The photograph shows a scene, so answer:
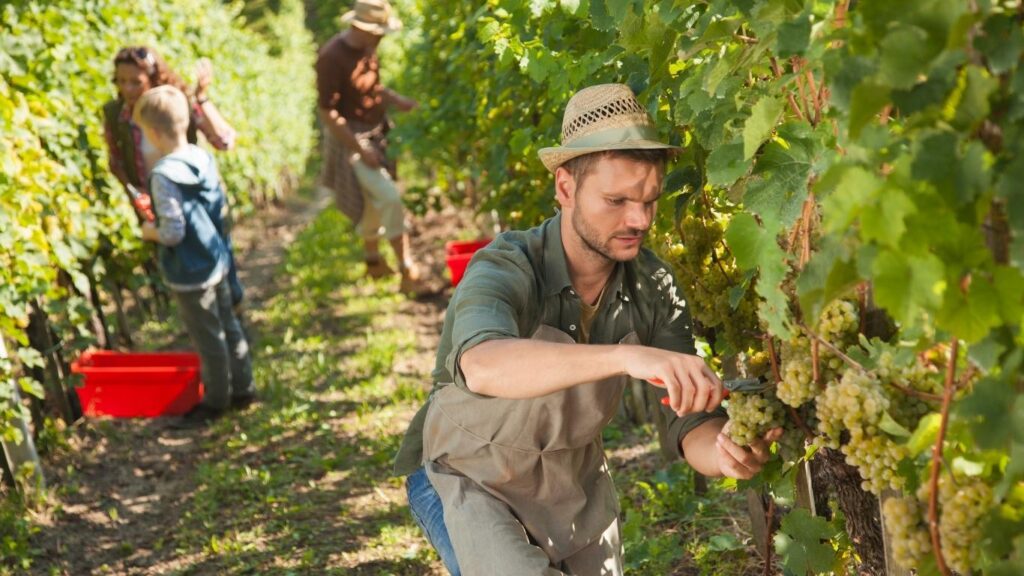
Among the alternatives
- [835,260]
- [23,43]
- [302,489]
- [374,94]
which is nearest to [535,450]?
[835,260]

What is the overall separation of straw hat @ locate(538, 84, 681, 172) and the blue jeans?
94 cm

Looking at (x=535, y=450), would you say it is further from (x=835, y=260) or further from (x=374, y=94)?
(x=374, y=94)

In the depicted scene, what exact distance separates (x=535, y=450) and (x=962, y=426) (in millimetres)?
1344

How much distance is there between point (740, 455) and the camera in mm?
2365

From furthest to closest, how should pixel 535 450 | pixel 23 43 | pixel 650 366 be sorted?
1. pixel 23 43
2. pixel 535 450
3. pixel 650 366

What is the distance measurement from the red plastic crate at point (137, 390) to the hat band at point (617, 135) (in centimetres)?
434

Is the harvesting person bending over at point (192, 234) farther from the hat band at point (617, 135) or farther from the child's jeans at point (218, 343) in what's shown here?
the hat band at point (617, 135)

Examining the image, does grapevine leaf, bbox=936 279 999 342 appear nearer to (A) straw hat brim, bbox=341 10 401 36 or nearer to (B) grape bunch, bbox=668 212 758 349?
(B) grape bunch, bbox=668 212 758 349

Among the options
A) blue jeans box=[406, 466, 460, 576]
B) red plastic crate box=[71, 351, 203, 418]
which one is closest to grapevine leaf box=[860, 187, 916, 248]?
blue jeans box=[406, 466, 460, 576]

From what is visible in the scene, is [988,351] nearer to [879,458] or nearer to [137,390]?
[879,458]

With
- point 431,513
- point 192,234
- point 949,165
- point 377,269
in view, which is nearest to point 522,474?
point 431,513

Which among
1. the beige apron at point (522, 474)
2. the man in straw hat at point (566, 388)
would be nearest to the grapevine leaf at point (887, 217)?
the man in straw hat at point (566, 388)

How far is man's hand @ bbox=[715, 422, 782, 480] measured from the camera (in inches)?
92.7

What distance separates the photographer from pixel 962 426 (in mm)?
1520
